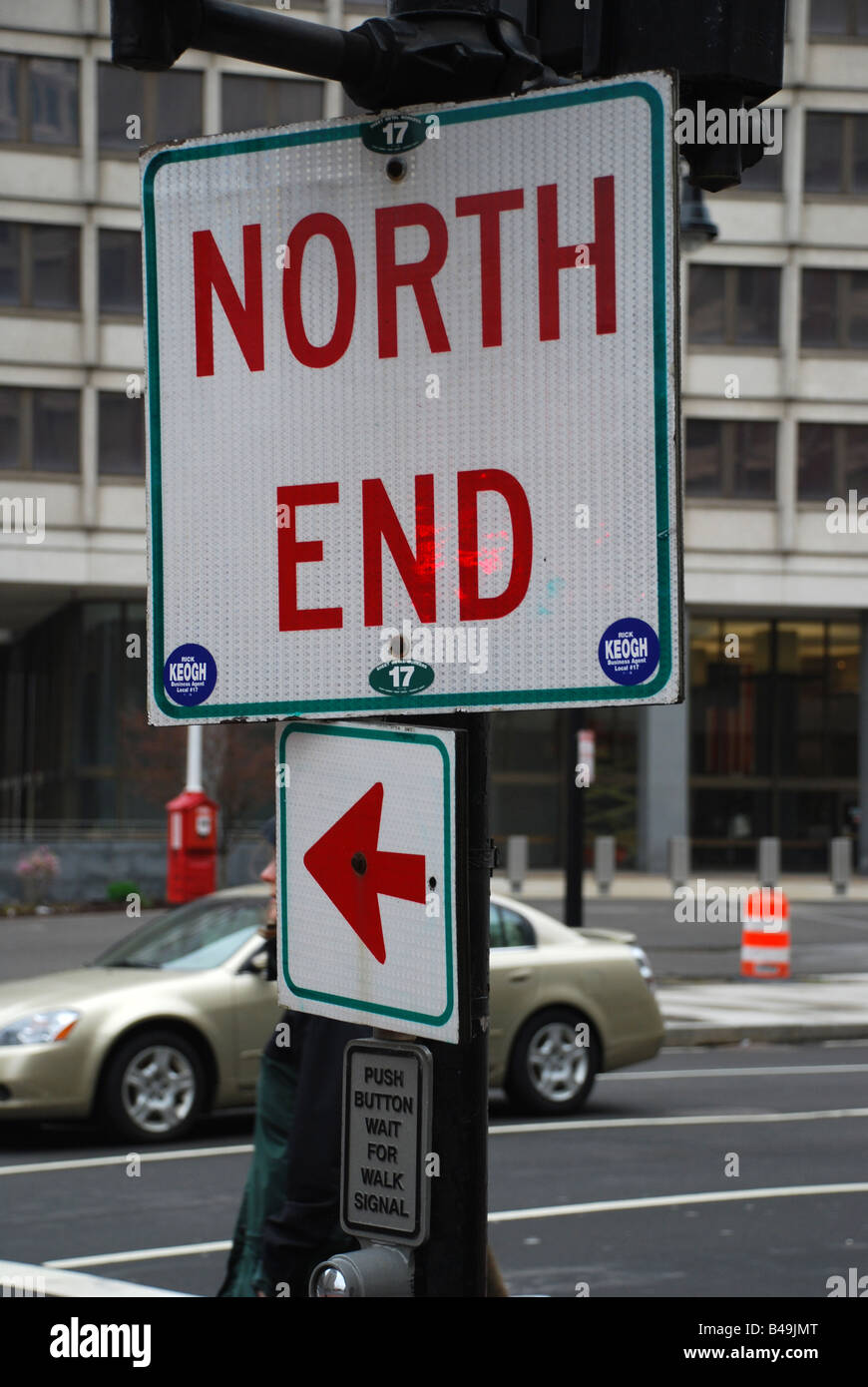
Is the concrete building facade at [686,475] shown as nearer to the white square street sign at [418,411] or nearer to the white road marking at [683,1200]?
the white road marking at [683,1200]

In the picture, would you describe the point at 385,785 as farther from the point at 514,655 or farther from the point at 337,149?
the point at 337,149

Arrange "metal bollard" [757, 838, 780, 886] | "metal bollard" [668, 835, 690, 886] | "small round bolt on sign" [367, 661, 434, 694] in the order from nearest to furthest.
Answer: "small round bolt on sign" [367, 661, 434, 694] → "metal bollard" [757, 838, 780, 886] → "metal bollard" [668, 835, 690, 886]

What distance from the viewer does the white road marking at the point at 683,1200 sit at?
920 centimetres

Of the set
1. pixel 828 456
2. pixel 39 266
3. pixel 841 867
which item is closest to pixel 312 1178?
pixel 841 867

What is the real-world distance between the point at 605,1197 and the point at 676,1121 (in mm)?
2674

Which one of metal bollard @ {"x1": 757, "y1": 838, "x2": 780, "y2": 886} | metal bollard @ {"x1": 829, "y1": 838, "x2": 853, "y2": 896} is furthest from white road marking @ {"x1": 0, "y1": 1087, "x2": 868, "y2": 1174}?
metal bollard @ {"x1": 829, "y1": 838, "x2": 853, "y2": 896}

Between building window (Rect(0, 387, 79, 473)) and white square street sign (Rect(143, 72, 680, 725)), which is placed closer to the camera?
white square street sign (Rect(143, 72, 680, 725))

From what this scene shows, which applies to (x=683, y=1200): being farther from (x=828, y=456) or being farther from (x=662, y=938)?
(x=828, y=456)

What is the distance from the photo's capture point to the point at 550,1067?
12.6 m

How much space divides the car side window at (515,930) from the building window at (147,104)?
3024 centimetres

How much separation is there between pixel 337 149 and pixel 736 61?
2.04ft

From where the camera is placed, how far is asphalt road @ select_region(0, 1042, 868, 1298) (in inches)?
315

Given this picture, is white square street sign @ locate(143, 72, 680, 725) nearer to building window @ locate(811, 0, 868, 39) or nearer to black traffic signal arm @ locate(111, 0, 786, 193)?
black traffic signal arm @ locate(111, 0, 786, 193)

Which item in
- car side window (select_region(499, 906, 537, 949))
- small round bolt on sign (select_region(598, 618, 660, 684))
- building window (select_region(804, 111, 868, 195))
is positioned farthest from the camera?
building window (select_region(804, 111, 868, 195))
